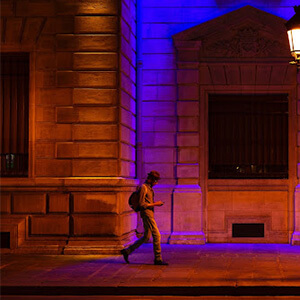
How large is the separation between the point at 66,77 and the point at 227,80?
4.29m

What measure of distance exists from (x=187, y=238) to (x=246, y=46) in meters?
5.10

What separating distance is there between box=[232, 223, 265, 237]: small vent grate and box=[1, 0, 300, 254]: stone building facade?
10cm

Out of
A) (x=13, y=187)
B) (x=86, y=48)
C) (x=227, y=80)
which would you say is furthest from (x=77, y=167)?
(x=227, y=80)

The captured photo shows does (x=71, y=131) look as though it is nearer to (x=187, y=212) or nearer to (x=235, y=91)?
(x=187, y=212)

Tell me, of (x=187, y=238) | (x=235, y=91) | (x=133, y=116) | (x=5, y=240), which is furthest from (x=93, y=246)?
(x=235, y=91)

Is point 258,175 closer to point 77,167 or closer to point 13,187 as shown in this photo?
point 77,167

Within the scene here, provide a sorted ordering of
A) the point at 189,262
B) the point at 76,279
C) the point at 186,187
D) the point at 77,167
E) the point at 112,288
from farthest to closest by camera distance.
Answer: the point at 186,187, the point at 77,167, the point at 189,262, the point at 76,279, the point at 112,288

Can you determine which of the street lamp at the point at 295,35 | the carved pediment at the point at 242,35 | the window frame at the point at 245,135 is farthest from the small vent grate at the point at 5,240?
the street lamp at the point at 295,35

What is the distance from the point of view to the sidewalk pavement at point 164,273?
9.39m

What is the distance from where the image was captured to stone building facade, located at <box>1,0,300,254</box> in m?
13.3

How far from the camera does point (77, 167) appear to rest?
1327 centimetres

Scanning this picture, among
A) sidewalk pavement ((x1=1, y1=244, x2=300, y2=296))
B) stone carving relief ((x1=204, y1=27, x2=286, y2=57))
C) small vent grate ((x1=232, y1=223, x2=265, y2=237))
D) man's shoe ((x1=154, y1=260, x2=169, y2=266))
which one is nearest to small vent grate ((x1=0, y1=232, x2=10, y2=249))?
sidewalk pavement ((x1=1, y1=244, x2=300, y2=296))

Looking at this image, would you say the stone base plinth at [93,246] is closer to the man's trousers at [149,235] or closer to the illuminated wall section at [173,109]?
the man's trousers at [149,235]

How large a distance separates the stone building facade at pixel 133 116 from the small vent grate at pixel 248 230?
0.32 ft
